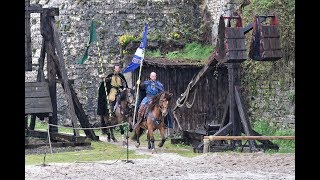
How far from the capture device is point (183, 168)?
14.8 m

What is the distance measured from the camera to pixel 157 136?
23406 millimetres

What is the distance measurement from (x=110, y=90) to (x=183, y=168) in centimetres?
733

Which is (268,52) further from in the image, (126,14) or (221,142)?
(126,14)

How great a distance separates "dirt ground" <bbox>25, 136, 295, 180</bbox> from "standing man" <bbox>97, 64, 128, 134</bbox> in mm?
4635

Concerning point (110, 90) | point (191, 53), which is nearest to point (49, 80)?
point (110, 90)

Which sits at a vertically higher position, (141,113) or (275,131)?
(141,113)

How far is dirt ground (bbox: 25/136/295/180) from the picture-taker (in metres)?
13.6

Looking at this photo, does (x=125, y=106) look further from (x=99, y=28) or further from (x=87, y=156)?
(x=99, y=28)

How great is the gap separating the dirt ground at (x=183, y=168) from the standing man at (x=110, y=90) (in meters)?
4.64

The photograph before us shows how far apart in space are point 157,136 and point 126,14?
189 inches

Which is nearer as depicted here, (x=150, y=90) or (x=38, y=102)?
(x=150, y=90)

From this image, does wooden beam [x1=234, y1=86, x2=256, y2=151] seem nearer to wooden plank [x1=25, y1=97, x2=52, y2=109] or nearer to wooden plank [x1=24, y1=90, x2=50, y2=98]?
wooden plank [x1=25, y1=97, x2=52, y2=109]
